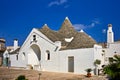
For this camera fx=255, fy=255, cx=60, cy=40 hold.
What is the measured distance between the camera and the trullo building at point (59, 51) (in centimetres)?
3459

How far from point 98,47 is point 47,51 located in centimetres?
956

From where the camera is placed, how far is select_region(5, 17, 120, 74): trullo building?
3459cm

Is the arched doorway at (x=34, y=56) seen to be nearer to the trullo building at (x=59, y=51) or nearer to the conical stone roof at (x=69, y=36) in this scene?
the trullo building at (x=59, y=51)

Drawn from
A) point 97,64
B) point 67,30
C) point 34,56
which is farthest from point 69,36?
point 97,64

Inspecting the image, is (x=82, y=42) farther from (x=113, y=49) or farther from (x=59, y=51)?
(x=113, y=49)

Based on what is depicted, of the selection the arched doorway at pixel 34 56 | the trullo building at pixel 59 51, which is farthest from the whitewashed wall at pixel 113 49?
the arched doorway at pixel 34 56

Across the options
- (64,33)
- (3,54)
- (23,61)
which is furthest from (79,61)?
(3,54)

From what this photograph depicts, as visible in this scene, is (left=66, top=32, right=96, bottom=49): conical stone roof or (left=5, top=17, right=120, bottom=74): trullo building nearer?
(left=5, top=17, right=120, bottom=74): trullo building

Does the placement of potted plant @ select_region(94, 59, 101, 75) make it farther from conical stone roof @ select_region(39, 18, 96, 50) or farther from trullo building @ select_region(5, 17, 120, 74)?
conical stone roof @ select_region(39, 18, 96, 50)

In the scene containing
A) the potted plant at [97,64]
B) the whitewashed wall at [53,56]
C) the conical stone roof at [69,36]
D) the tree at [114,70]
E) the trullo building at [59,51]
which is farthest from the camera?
the conical stone roof at [69,36]

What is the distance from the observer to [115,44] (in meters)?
36.8

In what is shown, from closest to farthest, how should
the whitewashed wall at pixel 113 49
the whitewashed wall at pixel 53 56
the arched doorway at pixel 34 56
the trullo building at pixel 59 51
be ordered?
1. the whitewashed wall at pixel 53 56
2. the trullo building at pixel 59 51
3. the whitewashed wall at pixel 113 49
4. the arched doorway at pixel 34 56

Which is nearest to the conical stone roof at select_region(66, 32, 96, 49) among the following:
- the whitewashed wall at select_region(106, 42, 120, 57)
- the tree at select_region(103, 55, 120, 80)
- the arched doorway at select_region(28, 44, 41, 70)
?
the whitewashed wall at select_region(106, 42, 120, 57)

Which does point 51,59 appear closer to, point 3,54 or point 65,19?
point 65,19
